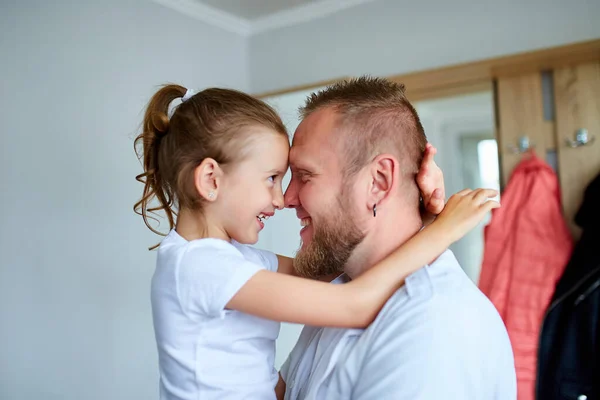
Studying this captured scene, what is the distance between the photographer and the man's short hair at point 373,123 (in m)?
1.18

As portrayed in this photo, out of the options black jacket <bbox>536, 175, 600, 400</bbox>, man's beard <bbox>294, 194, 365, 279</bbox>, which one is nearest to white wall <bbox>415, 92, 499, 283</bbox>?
black jacket <bbox>536, 175, 600, 400</bbox>

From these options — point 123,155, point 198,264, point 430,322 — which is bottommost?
point 430,322

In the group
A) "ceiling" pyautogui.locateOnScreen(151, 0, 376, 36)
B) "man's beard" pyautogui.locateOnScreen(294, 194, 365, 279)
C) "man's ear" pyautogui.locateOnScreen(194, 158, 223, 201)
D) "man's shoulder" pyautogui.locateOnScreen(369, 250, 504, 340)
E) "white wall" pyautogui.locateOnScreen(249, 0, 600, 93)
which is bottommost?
"man's shoulder" pyautogui.locateOnScreen(369, 250, 504, 340)

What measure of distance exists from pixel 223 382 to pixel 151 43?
200 centimetres

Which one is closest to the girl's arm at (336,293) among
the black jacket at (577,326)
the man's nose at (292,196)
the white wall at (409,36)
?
Result: the man's nose at (292,196)

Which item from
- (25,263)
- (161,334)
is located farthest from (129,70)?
(161,334)

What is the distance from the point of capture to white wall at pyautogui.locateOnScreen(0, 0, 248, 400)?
210 cm

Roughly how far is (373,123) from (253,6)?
2070 mm

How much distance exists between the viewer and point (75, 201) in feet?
7.50

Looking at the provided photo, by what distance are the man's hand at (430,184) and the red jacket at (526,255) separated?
4.05 ft

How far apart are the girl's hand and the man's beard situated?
17 cm

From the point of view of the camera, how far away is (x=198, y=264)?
108cm

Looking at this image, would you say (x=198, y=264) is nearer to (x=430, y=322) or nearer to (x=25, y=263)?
(x=430, y=322)

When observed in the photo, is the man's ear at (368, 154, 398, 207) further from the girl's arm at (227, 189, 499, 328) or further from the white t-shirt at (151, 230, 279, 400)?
the white t-shirt at (151, 230, 279, 400)
